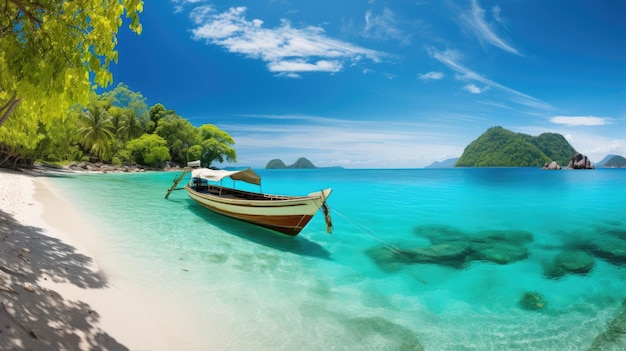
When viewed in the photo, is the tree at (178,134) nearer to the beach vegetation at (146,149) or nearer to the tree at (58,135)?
the beach vegetation at (146,149)

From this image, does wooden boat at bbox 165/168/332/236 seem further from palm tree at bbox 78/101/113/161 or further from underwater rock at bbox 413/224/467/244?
Answer: palm tree at bbox 78/101/113/161

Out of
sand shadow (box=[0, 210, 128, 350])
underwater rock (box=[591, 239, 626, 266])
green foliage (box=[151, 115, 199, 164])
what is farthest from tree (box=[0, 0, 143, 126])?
green foliage (box=[151, 115, 199, 164])

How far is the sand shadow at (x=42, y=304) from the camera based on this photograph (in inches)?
148

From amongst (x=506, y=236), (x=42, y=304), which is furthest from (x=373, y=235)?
(x=42, y=304)

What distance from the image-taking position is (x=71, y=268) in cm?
731

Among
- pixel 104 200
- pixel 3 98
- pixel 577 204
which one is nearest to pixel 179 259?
pixel 3 98

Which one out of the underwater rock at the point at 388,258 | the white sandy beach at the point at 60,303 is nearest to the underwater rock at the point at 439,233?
the underwater rock at the point at 388,258

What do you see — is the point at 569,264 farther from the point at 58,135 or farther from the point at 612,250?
the point at 58,135

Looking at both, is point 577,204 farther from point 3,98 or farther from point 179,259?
point 3,98

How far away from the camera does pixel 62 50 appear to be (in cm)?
481

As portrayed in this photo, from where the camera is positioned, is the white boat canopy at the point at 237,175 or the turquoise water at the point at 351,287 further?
the white boat canopy at the point at 237,175

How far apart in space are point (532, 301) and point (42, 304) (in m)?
→ 11.3

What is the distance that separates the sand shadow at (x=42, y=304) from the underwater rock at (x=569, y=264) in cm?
1323

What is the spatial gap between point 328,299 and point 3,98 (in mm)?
14613
